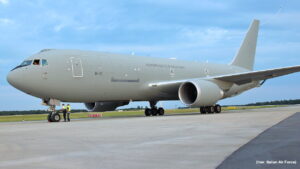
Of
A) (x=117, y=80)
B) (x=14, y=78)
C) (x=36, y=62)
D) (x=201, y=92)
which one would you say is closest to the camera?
(x=14, y=78)

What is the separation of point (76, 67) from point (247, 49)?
17.2 metres

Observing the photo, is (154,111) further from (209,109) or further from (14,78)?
(14,78)

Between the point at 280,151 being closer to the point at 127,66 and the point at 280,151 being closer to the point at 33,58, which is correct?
the point at 33,58

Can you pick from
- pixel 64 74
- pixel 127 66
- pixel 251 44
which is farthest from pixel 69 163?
pixel 251 44

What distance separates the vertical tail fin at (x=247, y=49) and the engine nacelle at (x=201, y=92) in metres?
9.61

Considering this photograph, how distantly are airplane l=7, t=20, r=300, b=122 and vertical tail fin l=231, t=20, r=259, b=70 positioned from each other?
4.01 metres

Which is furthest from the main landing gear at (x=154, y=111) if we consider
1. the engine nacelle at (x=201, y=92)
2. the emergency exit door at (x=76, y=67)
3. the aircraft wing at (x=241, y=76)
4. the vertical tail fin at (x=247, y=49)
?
the vertical tail fin at (x=247, y=49)

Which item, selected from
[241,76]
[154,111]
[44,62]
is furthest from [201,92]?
[44,62]

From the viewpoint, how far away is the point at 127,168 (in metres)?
4.39

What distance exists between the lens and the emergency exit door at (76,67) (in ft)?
58.4

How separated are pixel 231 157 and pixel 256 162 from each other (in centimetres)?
46

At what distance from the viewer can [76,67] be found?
17891 millimetres

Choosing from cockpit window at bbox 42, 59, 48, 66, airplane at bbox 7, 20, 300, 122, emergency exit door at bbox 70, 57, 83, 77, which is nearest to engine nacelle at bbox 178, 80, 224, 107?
airplane at bbox 7, 20, 300, 122

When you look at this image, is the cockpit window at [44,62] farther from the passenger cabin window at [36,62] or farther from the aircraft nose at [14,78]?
the aircraft nose at [14,78]
